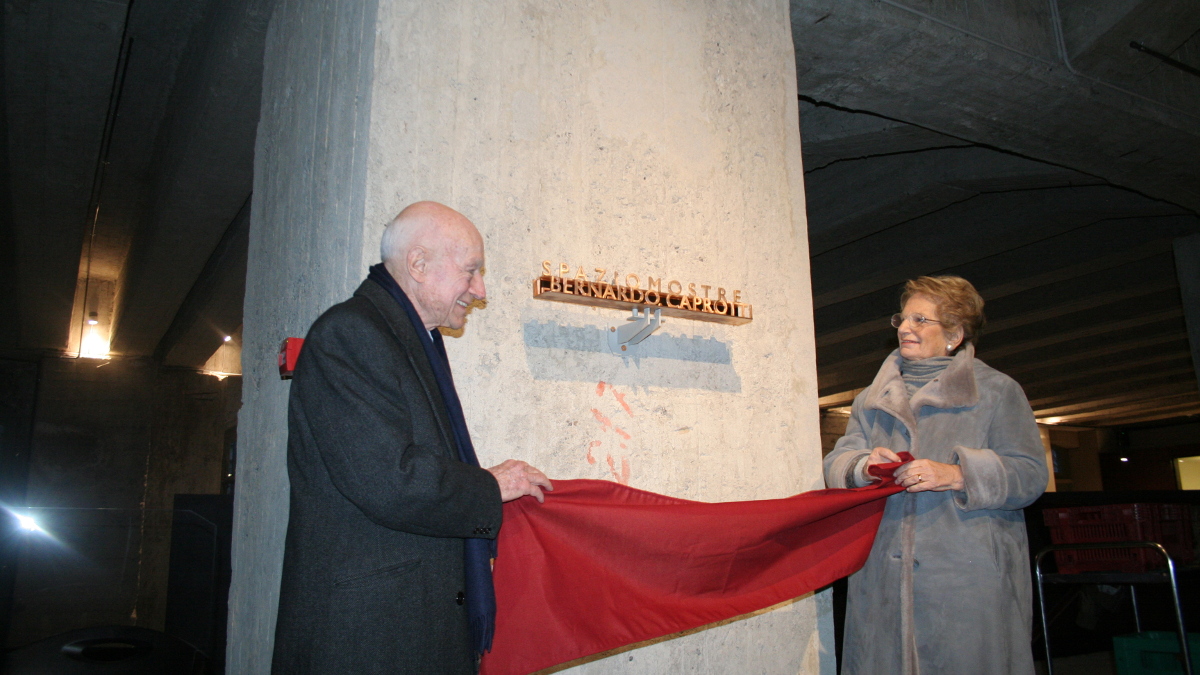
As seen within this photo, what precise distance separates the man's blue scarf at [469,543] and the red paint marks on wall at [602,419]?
765 millimetres

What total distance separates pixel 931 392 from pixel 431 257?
180cm

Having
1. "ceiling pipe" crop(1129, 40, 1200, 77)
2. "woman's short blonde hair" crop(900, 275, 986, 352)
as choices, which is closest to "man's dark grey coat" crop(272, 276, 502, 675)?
"woman's short blonde hair" crop(900, 275, 986, 352)

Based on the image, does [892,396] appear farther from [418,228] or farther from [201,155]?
[201,155]

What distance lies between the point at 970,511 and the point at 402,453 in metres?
1.90

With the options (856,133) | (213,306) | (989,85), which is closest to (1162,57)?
(989,85)

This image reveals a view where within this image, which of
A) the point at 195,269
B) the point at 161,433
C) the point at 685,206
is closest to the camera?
the point at 685,206

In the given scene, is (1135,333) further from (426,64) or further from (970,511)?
(426,64)

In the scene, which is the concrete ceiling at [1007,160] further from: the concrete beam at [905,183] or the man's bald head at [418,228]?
the man's bald head at [418,228]

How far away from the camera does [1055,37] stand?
4.81m

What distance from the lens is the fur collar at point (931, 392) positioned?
269 centimetres

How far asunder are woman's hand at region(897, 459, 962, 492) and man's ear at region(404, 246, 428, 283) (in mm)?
1662

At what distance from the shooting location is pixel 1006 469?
247 cm

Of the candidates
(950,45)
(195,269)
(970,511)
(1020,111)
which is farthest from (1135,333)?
(195,269)

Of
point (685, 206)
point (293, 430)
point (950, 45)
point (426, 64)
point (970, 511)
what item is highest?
point (950, 45)
